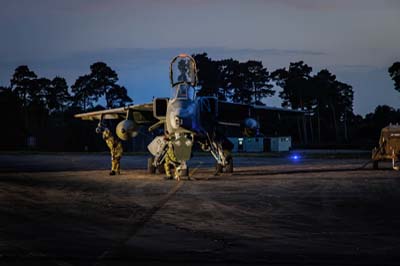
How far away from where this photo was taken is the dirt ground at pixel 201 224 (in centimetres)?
837

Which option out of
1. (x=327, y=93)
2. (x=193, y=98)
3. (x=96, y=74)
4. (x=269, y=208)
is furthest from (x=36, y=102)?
(x=269, y=208)

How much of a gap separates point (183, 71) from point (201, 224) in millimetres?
13853

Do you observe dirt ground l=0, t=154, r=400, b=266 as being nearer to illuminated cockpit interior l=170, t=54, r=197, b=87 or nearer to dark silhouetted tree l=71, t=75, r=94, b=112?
illuminated cockpit interior l=170, t=54, r=197, b=87

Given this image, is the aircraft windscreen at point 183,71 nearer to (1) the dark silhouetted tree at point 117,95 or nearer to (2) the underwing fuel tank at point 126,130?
(2) the underwing fuel tank at point 126,130

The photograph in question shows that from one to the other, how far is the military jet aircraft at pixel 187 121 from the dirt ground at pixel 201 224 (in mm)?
3793

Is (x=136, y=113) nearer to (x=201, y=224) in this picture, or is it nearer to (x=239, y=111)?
(x=239, y=111)

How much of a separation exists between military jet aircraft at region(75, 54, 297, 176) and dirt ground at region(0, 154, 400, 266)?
3.79 m

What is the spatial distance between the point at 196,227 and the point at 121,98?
8923 cm

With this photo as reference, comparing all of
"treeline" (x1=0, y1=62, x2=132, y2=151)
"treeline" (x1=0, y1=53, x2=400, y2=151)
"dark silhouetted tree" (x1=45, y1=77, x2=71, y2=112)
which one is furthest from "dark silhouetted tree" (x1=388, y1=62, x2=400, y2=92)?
"dark silhouetted tree" (x1=45, y1=77, x2=71, y2=112)

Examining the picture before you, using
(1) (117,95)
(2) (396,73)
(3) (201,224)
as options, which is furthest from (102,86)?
(3) (201,224)

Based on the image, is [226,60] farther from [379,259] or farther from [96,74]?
[379,259]

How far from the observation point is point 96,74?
330ft

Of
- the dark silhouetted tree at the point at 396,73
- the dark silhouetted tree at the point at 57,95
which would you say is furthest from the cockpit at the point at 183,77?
the dark silhouetted tree at the point at 57,95

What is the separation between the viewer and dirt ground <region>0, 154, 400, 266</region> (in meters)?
8.37
